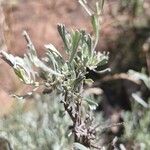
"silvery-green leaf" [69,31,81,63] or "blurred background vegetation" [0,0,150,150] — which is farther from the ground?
"silvery-green leaf" [69,31,81,63]

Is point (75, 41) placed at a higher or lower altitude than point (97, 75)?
higher

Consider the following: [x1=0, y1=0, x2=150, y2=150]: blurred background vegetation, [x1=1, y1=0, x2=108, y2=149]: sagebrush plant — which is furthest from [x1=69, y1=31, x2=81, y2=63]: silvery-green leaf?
[x1=0, y1=0, x2=150, y2=150]: blurred background vegetation

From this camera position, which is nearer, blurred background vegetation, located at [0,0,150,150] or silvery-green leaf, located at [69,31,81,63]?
silvery-green leaf, located at [69,31,81,63]

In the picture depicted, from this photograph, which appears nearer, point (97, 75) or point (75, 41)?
point (75, 41)

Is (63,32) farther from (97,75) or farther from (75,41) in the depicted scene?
(97,75)

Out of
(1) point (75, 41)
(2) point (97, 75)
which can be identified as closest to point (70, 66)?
(1) point (75, 41)

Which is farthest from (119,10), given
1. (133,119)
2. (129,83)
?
(133,119)

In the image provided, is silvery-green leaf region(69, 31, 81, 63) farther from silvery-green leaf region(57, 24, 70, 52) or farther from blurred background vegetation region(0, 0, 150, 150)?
blurred background vegetation region(0, 0, 150, 150)
